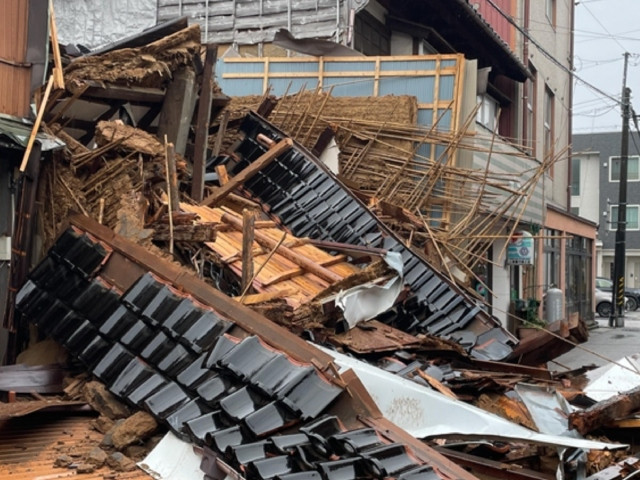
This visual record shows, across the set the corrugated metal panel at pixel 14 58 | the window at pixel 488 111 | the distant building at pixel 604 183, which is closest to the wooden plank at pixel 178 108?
the corrugated metal panel at pixel 14 58

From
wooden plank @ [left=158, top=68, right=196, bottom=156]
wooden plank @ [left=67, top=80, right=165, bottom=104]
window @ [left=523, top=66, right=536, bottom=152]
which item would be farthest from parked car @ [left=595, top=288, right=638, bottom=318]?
wooden plank @ [left=67, top=80, right=165, bottom=104]

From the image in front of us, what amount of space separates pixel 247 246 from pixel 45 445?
2.54m

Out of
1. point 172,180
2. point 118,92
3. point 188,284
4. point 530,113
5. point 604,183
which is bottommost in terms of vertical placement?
point 188,284

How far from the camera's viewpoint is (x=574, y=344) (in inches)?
363

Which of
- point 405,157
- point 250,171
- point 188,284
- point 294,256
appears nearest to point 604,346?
point 405,157

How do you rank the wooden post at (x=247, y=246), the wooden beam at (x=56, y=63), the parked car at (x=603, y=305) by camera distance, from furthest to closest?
1. the parked car at (x=603, y=305)
2. the wooden beam at (x=56, y=63)
3. the wooden post at (x=247, y=246)

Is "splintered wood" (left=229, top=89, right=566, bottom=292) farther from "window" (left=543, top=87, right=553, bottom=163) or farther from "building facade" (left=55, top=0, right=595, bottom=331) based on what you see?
"window" (left=543, top=87, right=553, bottom=163)

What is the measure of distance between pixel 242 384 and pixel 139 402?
0.95 metres

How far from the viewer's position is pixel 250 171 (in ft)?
37.9

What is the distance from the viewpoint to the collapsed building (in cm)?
546

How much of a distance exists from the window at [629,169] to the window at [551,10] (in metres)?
23.8

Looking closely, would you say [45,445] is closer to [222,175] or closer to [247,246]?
[247,246]

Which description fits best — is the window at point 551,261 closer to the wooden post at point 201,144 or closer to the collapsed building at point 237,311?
the collapsed building at point 237,311

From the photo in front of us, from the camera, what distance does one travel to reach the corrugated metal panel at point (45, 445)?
538 cm
